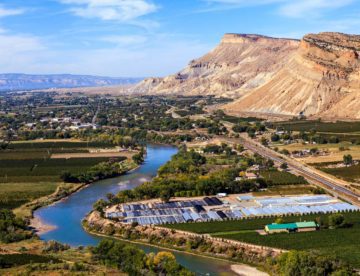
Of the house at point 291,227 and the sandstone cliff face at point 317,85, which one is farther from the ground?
the sandstone cliff face at point 317,85

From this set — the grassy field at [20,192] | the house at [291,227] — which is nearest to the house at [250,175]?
the house at [291,227]

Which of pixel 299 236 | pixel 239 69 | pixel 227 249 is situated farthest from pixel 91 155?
pixel 239 69

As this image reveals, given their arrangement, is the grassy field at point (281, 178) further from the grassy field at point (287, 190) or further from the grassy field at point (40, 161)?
the grassy field at point (40, 161)

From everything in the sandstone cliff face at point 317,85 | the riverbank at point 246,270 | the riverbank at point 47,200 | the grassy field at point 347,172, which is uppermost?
the sandstone cliff face at point 317,85

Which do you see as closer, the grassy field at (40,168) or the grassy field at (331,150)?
the grassy field at (40,168)

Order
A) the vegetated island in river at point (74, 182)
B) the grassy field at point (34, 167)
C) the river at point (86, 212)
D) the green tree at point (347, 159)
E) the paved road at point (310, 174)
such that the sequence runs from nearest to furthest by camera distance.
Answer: the river at point (86, 212), the vegetated island in river at point (74, 182), the paved road at point (310, 174), the grassy field at point (34, 167), the green tree at point (347, 159)

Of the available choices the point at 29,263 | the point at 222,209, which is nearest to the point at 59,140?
the point at 222,209
